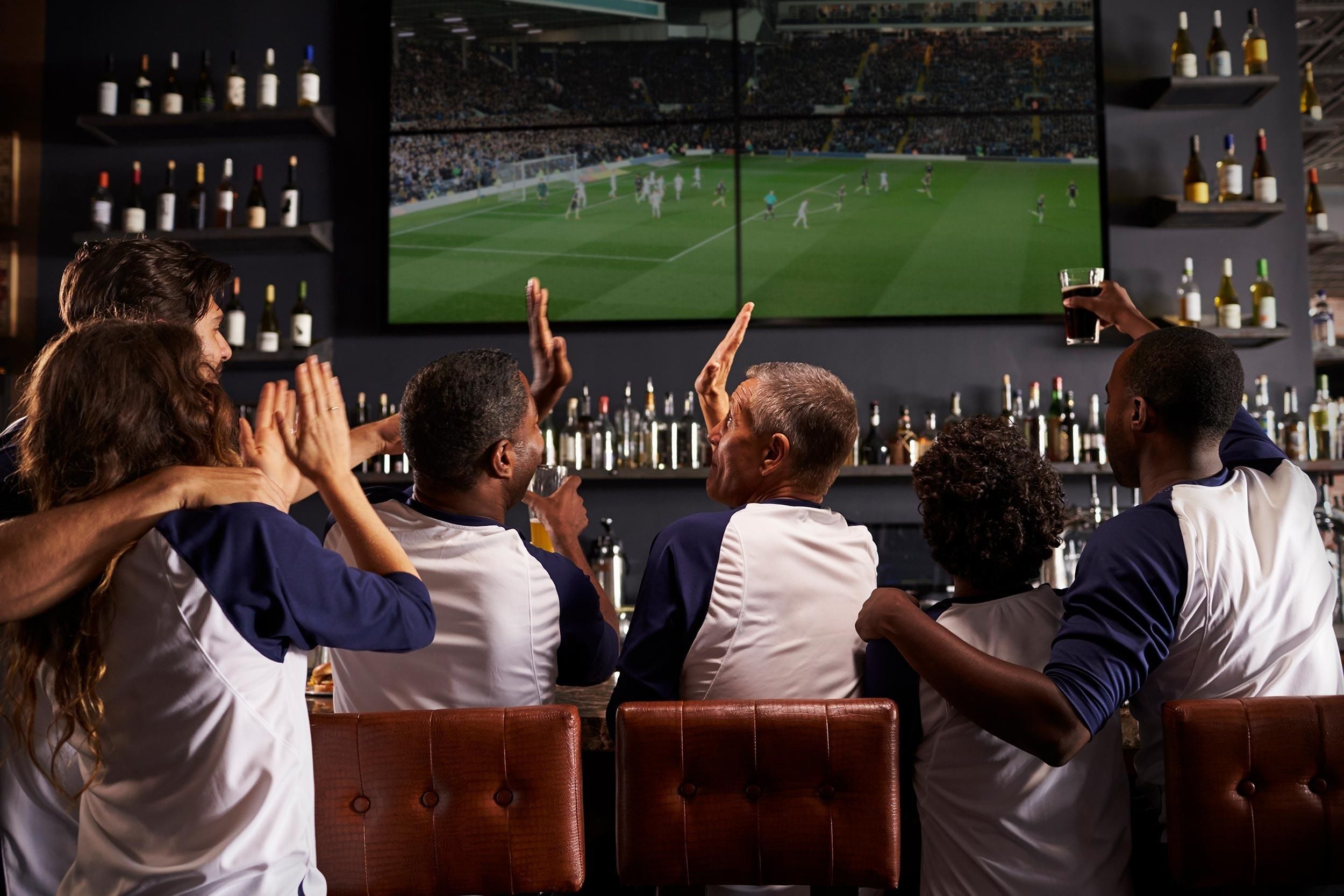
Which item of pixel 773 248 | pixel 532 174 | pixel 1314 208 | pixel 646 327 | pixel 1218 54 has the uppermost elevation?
pixel 1218 54

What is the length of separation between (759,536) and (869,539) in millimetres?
201

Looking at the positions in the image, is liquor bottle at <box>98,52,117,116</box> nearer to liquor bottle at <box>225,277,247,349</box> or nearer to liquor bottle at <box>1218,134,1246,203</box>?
liquor bottle at <box>225,277,247,349</box>

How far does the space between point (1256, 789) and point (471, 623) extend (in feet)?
3.33

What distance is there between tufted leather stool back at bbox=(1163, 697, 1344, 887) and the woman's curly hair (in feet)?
0.83

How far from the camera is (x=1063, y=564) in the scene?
371 cm

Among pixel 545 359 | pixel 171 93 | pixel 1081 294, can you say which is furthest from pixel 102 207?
pixel 1081 294

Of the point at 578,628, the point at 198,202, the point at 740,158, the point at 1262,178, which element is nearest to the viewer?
the point at 578,628

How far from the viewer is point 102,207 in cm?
425

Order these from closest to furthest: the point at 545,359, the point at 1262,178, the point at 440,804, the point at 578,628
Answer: the point at 440,804 → the point at 578,628 → the point at 545,359 → the point at 1262,178

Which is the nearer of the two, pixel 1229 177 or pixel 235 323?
pixel 1229 177

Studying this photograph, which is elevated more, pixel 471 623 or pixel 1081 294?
pixel 1081 294

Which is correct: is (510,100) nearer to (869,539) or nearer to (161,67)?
(161,67)

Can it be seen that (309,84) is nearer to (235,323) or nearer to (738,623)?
(235,323)

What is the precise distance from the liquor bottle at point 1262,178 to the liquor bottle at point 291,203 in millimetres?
3557
